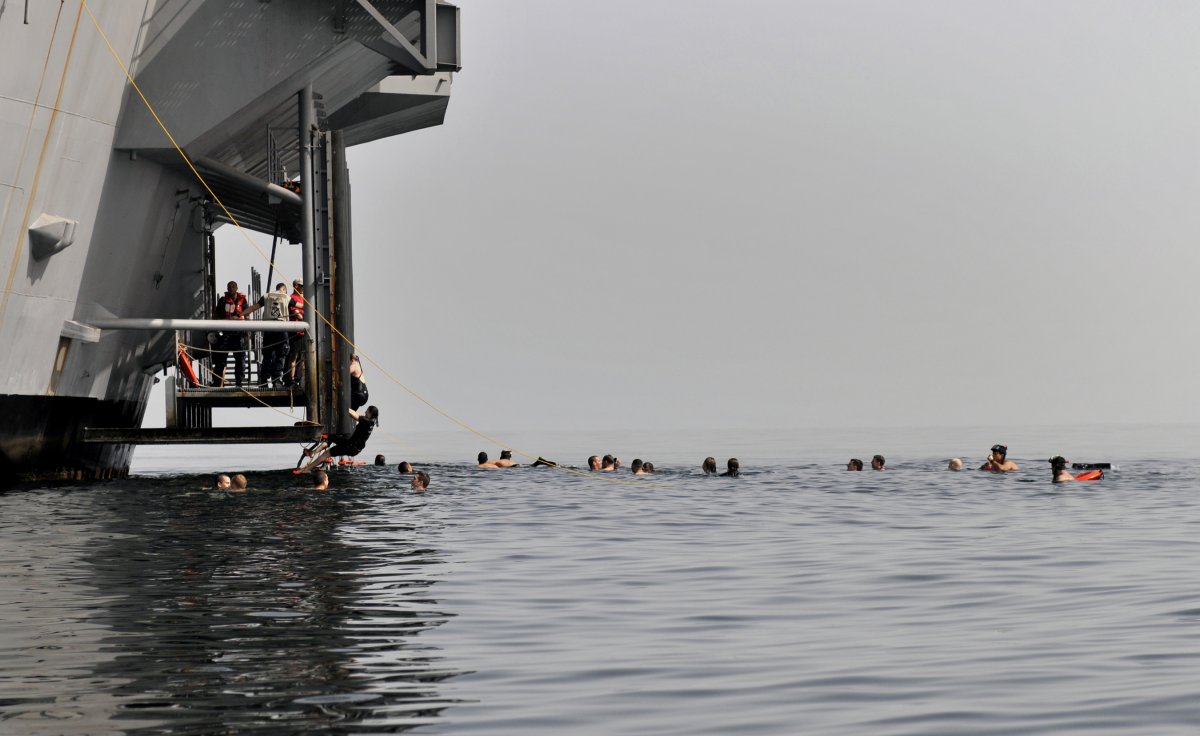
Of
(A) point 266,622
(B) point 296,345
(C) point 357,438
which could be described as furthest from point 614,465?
(A) point 266,622

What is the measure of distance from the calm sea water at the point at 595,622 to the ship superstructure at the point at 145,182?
378cm

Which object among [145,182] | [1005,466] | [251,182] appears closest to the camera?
[145,182]

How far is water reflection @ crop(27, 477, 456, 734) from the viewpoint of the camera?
7348 millimetres

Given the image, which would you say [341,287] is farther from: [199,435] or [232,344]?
[199,435]

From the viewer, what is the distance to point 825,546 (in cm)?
1711

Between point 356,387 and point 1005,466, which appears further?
point 1005,466

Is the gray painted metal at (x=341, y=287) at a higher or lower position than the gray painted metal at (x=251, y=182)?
lower

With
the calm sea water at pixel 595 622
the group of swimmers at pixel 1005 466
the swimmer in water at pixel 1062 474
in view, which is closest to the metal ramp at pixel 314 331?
the calm sea water at pixel 595 622

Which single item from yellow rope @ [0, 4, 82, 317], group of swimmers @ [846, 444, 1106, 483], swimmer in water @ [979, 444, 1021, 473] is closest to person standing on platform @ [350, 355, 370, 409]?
yellow rope @ [0, 4, 82, 317]

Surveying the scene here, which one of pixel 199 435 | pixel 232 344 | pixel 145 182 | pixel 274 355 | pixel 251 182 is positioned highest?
pixel 251 182

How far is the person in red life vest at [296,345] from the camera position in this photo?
2755cm

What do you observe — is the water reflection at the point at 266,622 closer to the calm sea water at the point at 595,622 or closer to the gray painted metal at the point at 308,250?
the calm sea water at the point at 595,622

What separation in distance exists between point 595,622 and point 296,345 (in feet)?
61.0

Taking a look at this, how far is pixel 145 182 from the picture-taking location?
25.8m
